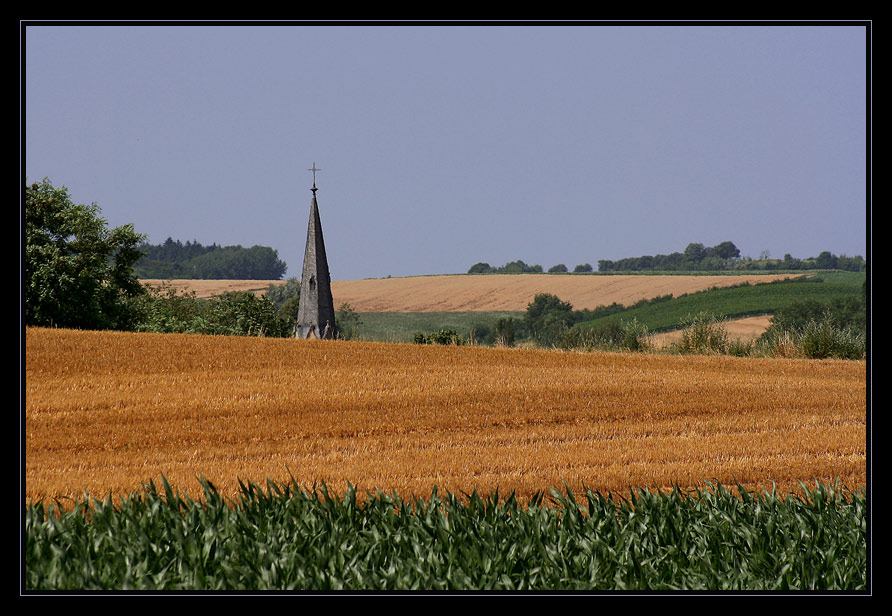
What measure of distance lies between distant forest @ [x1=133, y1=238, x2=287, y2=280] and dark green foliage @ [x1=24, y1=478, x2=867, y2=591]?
11.0 meters

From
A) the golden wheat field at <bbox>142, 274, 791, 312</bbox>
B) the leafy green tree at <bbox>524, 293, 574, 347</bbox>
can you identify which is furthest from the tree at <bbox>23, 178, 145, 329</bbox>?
the golden wheat field at <bbox>142, 274, 791, 312</bbox>

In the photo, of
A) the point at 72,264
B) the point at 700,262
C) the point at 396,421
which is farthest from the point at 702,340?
the point at 700,262

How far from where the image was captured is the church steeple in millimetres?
19250

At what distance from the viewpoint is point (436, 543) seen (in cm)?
383

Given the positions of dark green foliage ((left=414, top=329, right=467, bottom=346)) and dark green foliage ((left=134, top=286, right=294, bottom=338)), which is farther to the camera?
dark green foliage ((left=134, top=286, right=294, bottom=338))

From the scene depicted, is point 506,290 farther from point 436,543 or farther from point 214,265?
point 436,543

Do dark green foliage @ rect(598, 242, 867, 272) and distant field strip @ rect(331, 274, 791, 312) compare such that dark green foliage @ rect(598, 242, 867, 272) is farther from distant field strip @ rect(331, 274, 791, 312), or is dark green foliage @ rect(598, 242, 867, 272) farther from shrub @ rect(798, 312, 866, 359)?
shrub @ rect(798, 312, 866, 359)

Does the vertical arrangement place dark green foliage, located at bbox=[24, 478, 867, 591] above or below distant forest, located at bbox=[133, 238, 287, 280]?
below

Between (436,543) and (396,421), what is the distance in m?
2.93

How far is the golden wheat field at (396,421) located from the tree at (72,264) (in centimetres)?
408
